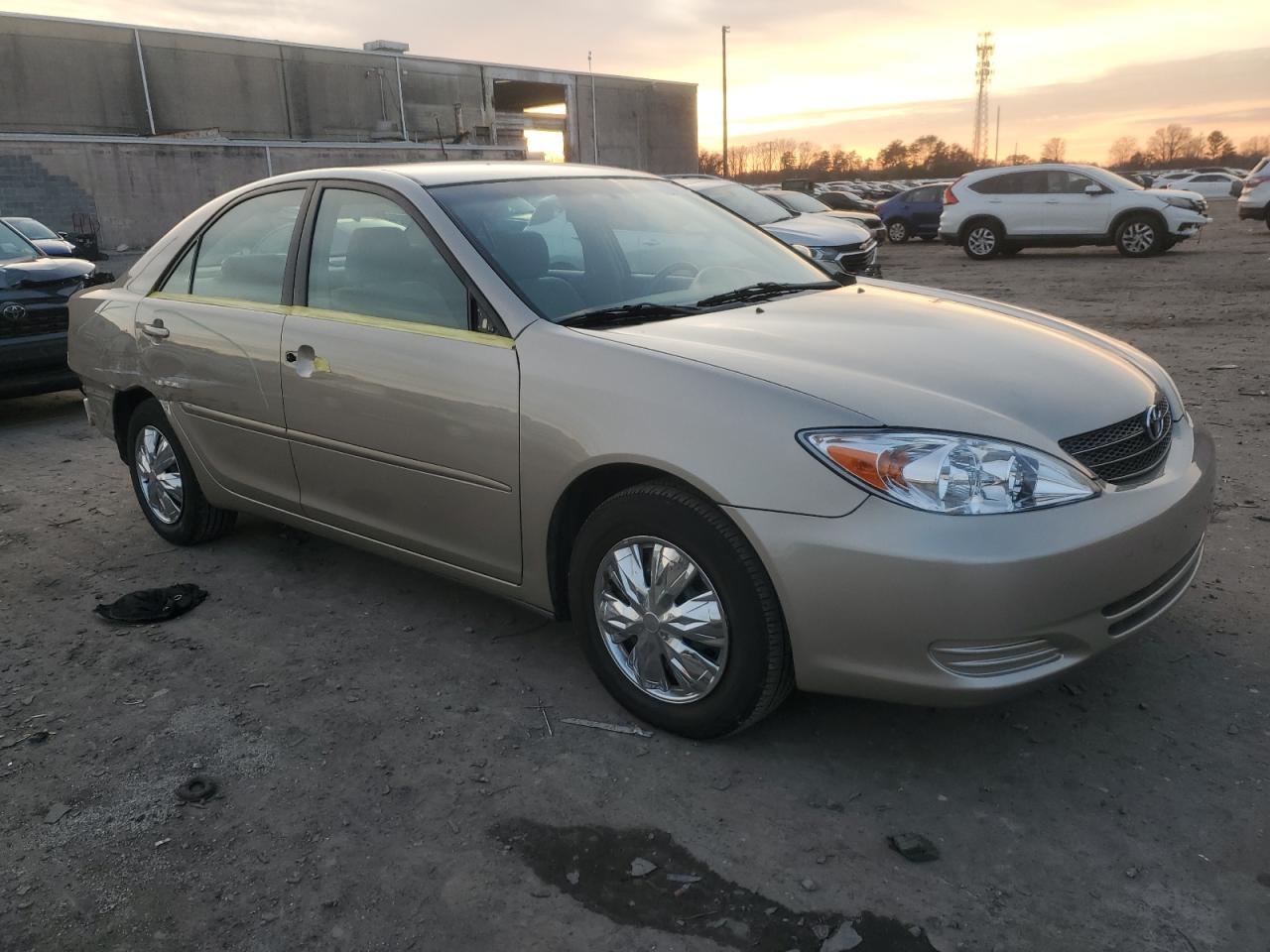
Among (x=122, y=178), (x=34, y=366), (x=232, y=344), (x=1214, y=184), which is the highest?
(x=122, y=178)

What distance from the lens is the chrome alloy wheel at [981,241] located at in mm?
18922

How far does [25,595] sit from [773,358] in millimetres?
3454

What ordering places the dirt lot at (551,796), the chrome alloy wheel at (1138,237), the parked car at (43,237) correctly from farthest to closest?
the chrome alloy wheel at (1138,237), the parked car at (43,237), the dirt lot at (551,796)

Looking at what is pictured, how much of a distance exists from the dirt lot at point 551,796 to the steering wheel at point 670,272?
135cm

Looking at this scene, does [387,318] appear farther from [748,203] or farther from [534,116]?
[534,116]

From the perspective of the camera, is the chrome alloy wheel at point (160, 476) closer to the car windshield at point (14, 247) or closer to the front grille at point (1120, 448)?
the front grille at point (1120, 448)

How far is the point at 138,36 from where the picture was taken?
133 ft

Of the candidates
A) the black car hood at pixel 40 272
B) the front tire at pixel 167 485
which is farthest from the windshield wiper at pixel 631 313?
the black car hood at pixel 40 272

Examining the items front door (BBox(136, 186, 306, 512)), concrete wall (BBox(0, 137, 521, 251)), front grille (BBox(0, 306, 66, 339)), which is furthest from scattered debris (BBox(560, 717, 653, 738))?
concrete wall (BBox(0, 137, 521, 251))

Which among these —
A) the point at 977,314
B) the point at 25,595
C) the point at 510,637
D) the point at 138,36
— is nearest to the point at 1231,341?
the point at 977,314

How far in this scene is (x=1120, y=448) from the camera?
9.17 ft

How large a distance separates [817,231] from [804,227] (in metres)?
0.24

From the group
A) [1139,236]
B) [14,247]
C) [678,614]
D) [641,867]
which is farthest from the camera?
[1139,236]

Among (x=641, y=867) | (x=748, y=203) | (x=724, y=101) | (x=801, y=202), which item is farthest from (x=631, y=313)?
(x=724, y=101)
